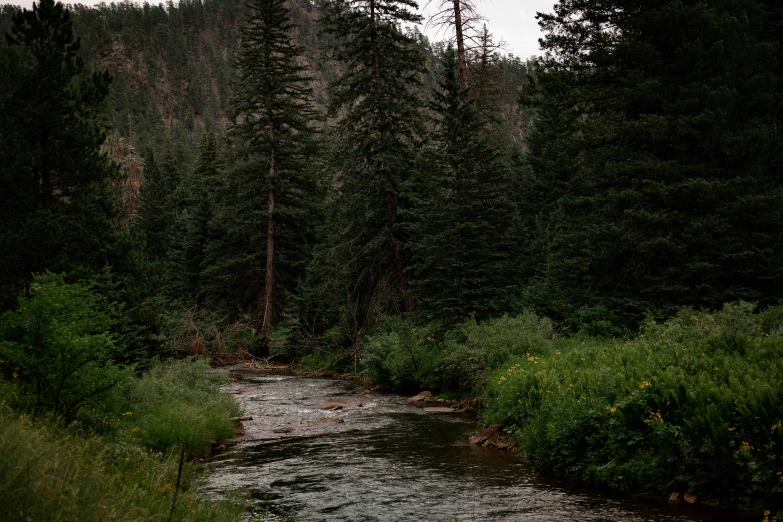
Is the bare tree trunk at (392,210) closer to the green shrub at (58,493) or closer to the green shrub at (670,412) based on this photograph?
the green shrub at (670,412)

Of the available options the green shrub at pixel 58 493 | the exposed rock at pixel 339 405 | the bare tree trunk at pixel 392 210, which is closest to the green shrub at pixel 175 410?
the exposed rock at pixel 339 405

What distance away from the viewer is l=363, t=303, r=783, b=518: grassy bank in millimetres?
7570

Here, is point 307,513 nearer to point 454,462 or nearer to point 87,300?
point 454,462

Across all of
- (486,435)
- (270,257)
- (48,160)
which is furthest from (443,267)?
(270,257)

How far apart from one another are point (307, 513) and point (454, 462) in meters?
3.60

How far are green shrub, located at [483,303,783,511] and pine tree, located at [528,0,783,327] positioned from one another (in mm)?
4446

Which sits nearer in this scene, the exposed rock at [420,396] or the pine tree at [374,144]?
the exposed rock at [420,396]

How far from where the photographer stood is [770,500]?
7160mm

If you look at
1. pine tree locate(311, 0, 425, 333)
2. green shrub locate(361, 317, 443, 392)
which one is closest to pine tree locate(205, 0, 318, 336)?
pine tree locate(311, 0, 425, 333)

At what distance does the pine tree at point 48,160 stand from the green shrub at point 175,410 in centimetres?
361

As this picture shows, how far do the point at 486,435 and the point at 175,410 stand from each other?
264 inches

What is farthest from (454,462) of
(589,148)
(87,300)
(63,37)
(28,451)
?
(63,37)

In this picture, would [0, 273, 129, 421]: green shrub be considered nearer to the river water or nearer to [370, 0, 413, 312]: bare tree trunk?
the river water

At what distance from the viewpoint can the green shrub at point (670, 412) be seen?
7.54m
